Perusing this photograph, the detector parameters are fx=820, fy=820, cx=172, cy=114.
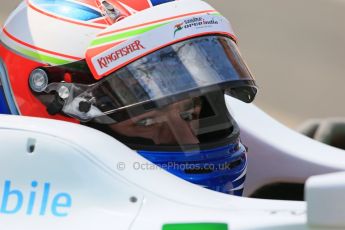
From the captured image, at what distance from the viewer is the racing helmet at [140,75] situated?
183 centimetres

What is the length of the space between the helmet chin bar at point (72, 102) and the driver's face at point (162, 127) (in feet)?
0.22

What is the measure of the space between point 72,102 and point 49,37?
0.17m

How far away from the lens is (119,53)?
1831 mm

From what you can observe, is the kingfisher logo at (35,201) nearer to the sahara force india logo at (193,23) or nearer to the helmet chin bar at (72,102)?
the helmet chin bar at (72,102)

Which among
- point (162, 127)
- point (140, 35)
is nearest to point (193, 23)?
point (140, 35)

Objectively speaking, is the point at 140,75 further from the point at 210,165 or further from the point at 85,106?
the point at 210,165

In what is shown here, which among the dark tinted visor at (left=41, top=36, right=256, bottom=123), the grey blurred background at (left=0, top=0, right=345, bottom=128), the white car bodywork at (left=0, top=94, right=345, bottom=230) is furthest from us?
the grey blurred background at (left=0, top=0, right=345, bottom=128)

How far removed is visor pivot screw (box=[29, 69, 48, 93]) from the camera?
1900 millimetres

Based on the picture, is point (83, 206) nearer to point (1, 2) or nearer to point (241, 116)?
point (241, 116)

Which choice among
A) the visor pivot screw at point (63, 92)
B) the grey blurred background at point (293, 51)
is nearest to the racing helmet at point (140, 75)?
the visor pivot screw at point (63, 92)

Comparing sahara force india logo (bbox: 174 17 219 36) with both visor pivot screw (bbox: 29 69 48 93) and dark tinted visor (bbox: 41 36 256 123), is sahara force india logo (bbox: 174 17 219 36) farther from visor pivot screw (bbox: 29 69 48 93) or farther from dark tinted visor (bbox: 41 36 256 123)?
visor pivot screw (bbox: 29 69 48 93)

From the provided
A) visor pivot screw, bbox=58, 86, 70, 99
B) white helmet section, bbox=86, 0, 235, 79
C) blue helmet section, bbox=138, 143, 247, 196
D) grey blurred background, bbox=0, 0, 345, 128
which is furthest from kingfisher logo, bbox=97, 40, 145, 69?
grey blurred background, bbox=0, 0, 345, 128

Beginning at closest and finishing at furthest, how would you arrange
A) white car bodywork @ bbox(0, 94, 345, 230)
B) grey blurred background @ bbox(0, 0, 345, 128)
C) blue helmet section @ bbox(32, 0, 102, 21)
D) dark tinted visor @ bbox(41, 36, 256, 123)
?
white car bodywork @ bbox(0, 94, 345, 230)
dark tinted visor @ bbox(41, 36, 256, 123)
blue helmet section @ bbox(32, 0, 102, 21)
grey blurred background @ bbox(0, 0, 345, 128)

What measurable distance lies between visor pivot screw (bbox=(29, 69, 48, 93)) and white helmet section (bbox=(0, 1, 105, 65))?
0.03 meters
